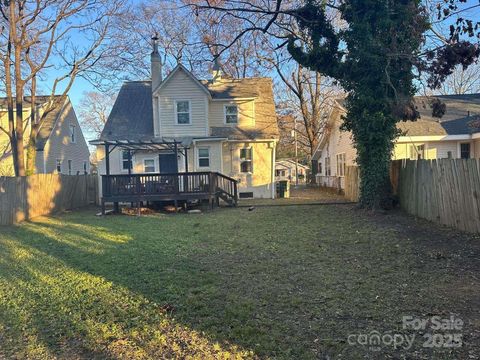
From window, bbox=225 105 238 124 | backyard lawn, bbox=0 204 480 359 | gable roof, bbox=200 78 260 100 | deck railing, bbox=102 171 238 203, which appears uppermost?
gable roof, bbox=200 78 260 100

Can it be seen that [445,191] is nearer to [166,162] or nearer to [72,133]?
[166,162]

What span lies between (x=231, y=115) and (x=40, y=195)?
1012 centimetres

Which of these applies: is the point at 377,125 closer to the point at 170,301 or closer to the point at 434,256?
the point at 434,256

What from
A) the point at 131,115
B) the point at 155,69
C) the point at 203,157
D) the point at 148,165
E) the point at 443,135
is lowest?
the point at 148,165

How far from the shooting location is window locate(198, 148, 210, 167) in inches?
778

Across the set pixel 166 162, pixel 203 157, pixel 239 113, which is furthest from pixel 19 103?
pixel 239 113

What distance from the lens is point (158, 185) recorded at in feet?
51.0

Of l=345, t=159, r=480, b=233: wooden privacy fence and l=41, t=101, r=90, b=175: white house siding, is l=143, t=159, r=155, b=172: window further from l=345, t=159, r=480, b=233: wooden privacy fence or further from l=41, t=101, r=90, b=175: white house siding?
l=345, t=159, r=480, b=233: wooden privacy fence

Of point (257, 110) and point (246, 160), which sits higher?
point (257, 110)

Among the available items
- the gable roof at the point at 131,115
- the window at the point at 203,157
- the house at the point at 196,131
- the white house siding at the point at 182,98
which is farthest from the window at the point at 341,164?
the gable roof at the point at 131,115

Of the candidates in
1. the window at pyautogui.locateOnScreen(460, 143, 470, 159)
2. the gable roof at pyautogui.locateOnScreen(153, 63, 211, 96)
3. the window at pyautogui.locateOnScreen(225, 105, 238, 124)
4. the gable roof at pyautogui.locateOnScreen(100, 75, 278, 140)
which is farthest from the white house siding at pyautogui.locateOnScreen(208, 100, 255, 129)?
the window at pyautogui.locateOnScreen(460, 143, 470, 159)

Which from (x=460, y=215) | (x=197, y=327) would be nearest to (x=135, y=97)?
(x=460, y=215)

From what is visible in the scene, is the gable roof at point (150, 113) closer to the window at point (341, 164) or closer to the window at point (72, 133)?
the window at point (341, 164)

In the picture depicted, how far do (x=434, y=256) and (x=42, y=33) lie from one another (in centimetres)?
1775
